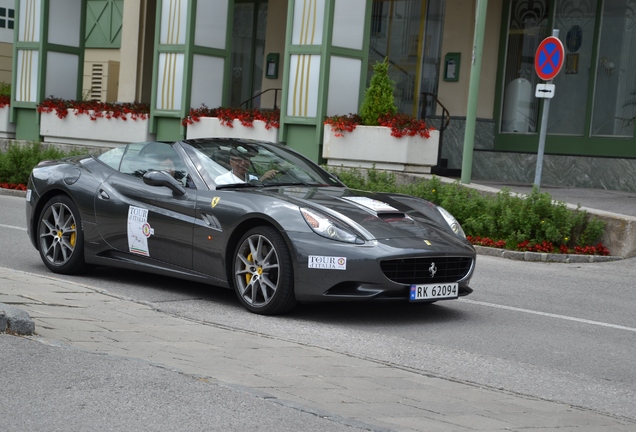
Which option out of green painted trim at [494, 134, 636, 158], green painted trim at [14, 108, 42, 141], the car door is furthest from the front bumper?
green painted trim at [14, 108, 42, 141]

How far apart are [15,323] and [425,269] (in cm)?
309

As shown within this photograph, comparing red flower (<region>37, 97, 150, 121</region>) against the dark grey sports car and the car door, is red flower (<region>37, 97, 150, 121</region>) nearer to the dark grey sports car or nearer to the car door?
the dark grey sports car

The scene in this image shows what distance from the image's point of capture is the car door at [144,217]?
27.8 feet

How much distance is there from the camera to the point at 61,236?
31.2 feet

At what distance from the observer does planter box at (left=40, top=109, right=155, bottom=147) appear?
2242cm

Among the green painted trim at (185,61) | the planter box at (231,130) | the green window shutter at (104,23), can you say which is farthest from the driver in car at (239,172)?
the green window shutter at (104,23)

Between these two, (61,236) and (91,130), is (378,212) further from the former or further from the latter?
(91,130)

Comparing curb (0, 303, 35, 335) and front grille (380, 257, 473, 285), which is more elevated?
front grille (380, 257, 473, 285)

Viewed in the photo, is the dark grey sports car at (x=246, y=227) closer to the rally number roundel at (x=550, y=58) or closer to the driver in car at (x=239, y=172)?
the driver in car at (x=239, y=172)

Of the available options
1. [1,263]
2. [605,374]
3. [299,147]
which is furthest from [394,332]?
[299,147]

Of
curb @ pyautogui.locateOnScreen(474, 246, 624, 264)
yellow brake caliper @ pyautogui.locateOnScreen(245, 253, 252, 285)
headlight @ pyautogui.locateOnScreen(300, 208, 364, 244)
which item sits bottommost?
curb @ pyautogui.locateOnScreen(474, 246, 624, 264)

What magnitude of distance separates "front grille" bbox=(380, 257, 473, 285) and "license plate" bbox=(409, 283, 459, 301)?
0.15 ft

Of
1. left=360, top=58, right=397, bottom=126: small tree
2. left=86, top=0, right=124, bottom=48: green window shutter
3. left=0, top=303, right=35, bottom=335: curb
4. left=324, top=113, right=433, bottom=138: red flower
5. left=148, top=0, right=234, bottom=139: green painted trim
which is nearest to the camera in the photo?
left=0, top=303, right=35, bottom=335: curb

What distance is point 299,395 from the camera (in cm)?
527
